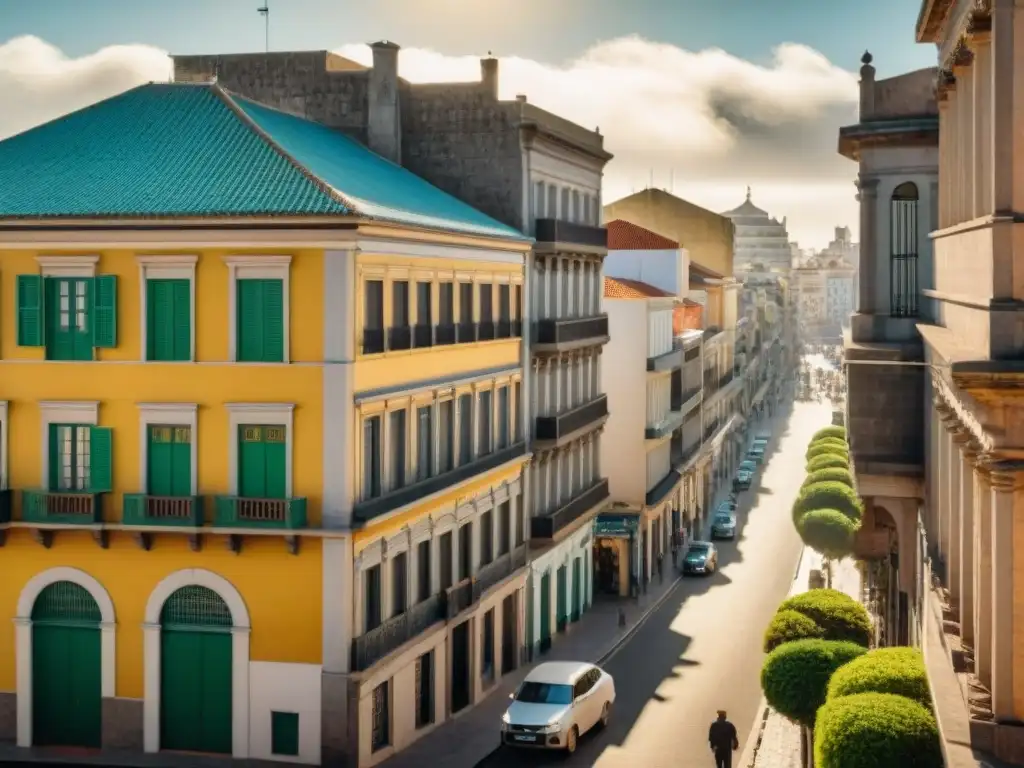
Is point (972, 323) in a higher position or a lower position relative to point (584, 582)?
higher

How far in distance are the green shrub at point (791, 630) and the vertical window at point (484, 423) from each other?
1187cm

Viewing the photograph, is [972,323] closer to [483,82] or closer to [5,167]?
[5,167]

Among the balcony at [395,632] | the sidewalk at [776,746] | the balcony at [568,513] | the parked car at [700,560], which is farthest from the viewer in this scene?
the parked car at [700,560]

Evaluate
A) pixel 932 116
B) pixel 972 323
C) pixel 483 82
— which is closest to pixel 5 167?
pixel 483 82

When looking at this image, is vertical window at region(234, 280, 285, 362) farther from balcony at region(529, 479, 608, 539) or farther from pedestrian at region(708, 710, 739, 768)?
balcony at region(529, 479, 608, 539)

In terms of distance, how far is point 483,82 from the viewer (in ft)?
182

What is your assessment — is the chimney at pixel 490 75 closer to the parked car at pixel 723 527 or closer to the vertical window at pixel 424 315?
the vertical window at pixel 424 315

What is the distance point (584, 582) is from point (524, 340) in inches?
584

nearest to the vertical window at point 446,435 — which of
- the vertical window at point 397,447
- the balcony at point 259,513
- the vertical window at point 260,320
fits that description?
the vertical window at point 397,447

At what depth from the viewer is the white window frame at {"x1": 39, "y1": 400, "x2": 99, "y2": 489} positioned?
39.2 metres

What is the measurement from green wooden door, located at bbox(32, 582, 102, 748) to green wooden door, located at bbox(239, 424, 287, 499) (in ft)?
16.9

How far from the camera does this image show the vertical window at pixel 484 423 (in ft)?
162

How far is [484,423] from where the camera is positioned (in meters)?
50.0

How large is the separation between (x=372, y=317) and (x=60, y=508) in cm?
901
